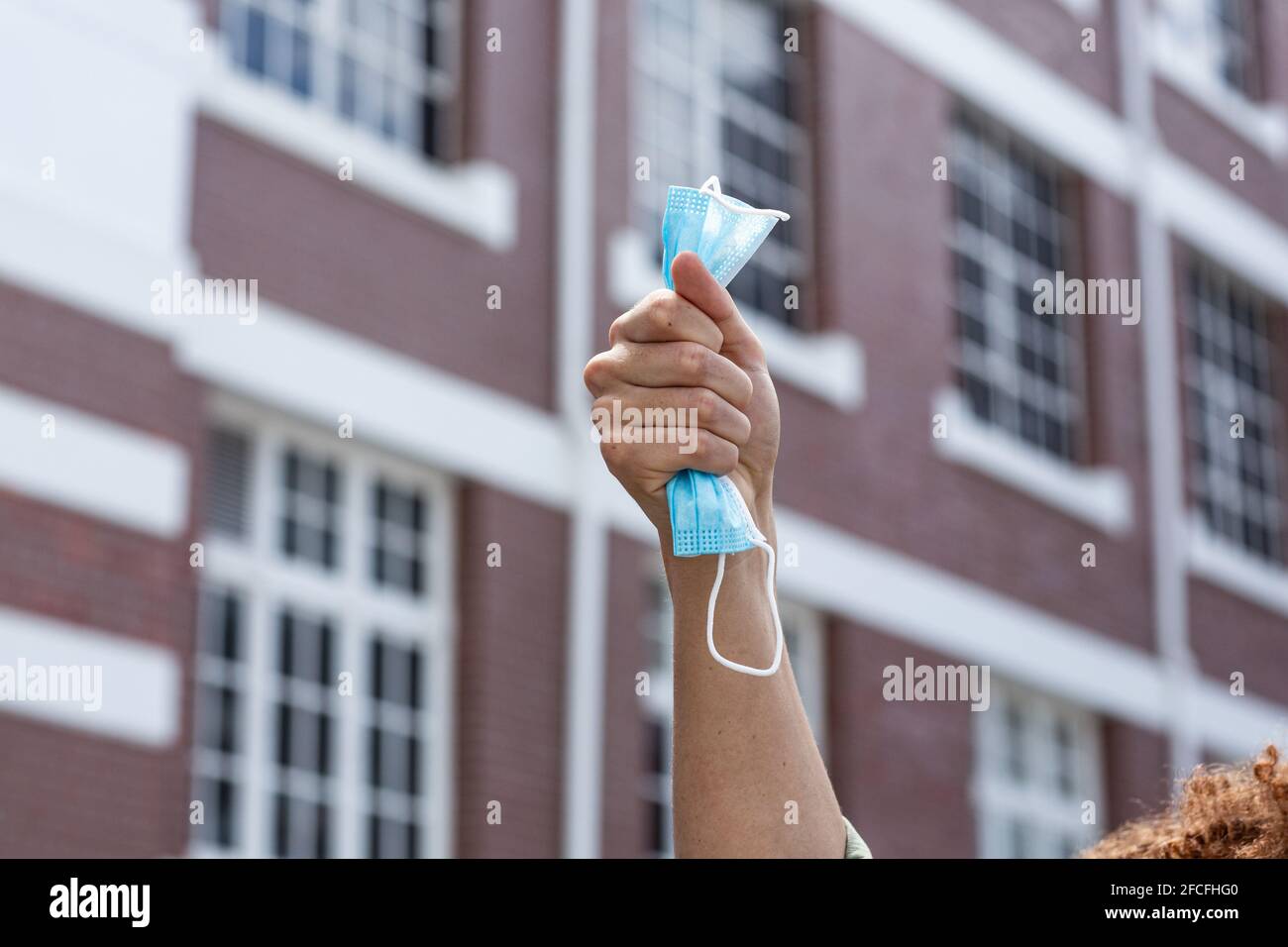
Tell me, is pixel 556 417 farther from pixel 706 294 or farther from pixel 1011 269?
pixel 706 294

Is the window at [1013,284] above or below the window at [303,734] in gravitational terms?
above

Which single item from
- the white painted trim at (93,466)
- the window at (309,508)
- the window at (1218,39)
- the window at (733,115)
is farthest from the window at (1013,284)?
the white painted trim at (93,466)

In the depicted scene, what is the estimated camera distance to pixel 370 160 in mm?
10664

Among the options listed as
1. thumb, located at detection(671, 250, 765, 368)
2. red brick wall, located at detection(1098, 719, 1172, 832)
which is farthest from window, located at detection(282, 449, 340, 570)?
thumb, located at detection(671, 250, 765, 368)

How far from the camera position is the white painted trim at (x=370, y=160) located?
1009 cm

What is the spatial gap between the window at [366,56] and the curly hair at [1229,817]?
8.27m

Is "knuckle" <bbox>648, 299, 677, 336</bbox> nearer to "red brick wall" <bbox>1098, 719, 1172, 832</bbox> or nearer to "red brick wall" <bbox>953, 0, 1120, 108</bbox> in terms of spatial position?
"red brick wall" <bbox>1098, 719, 1172, 832</bbox>

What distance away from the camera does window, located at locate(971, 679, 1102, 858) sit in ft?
44.6

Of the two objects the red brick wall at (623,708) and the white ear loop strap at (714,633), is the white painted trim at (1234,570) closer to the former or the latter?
the red brick wall at (623,708)

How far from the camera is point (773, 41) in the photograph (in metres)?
13.5

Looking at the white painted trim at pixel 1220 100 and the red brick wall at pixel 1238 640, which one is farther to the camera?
the white painted trim at pixel 1220 100

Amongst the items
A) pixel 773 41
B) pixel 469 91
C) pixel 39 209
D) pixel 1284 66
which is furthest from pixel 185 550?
pixel 1284 66
